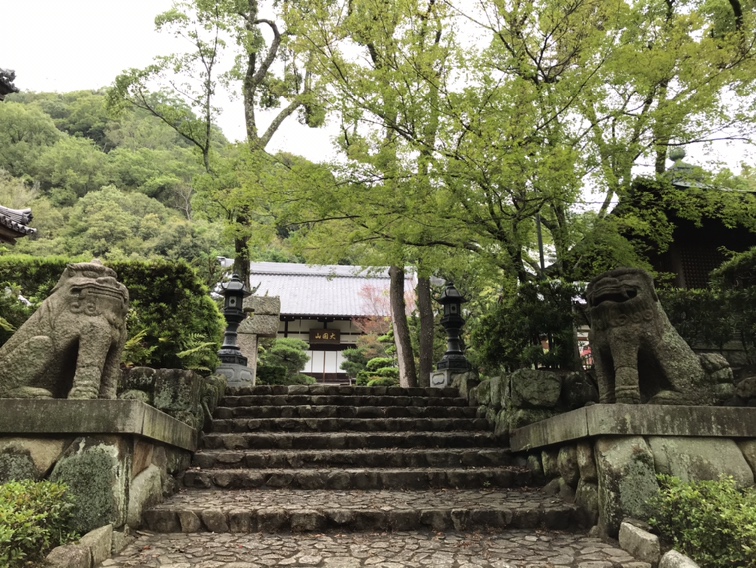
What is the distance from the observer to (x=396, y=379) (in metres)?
16.2

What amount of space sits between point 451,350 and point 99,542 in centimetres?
720

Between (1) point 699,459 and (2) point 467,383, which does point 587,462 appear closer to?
(1) point 699,459

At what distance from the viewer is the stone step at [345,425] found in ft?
22.4

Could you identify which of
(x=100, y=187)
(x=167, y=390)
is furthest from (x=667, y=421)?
(x=100, y=187)

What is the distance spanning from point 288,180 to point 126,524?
4342 mm

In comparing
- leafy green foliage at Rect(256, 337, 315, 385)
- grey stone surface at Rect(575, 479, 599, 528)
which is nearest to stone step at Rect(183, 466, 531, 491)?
grey stone surface at Rect(575, 479, 599, 528)

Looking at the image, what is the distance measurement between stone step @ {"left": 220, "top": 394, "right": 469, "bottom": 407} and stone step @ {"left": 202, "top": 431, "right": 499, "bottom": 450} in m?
1.38

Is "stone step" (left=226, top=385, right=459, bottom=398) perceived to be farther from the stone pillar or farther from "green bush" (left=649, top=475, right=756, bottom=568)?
"green bush" (left=649, top=475, right=756, bottom=568)

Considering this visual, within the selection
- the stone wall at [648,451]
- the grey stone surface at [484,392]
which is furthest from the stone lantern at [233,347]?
the stone wall at [648,451]

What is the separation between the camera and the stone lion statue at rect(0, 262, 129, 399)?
3939mm

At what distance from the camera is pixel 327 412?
7.31m

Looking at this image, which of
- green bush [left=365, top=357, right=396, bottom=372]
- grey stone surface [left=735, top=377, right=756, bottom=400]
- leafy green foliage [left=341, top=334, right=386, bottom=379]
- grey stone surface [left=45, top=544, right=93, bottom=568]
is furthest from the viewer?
leafy green foliage [left=341, top=334, right=386, bottom=379]

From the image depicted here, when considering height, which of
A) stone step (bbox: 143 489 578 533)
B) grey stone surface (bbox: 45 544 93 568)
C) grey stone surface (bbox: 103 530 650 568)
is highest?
grey stone surface (bbox: 45 544 93 568)

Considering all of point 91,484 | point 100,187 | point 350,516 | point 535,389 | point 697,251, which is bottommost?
point 350,516
